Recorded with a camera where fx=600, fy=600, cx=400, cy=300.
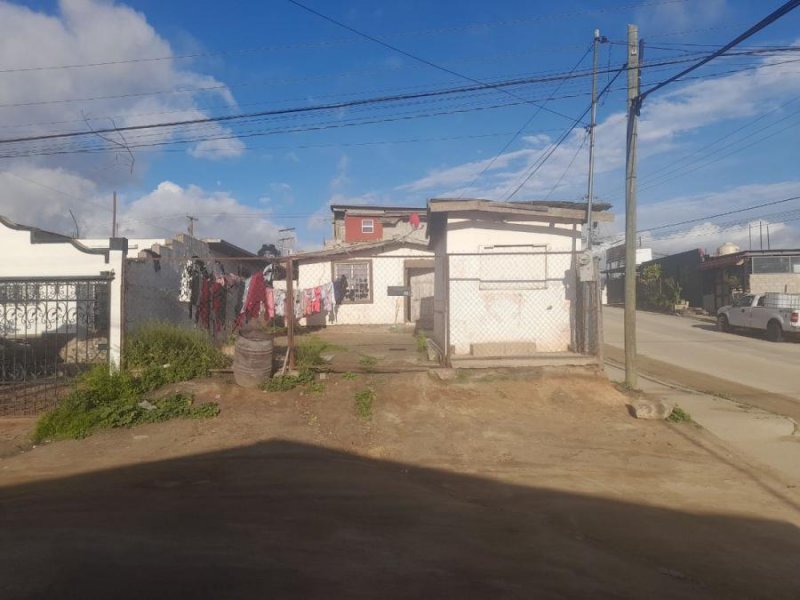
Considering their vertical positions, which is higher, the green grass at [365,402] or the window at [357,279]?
the window at [357,279]

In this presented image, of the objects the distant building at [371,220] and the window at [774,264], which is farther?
the distant building at [371,220]

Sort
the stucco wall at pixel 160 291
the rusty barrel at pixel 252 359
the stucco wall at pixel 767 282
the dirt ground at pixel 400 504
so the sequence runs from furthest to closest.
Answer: the stucco wall at pixel 767 282 → the stucco wall at pixel 160 291 → the rusty barrel at pixel 252 359 → the dirt ground at pixel 400 504

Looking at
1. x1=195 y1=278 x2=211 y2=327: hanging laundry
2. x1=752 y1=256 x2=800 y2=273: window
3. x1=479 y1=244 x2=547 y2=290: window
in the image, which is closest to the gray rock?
x1=479 y1=244 x2=547 y2=290: window

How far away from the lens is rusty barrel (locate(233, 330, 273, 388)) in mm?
9023

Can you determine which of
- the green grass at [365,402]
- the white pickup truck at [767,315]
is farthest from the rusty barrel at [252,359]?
the white pickup truck at [767,315]

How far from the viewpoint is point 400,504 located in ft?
18.0

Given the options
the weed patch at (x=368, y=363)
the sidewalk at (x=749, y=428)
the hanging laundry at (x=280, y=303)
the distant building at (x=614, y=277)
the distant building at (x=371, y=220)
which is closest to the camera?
the sidewalk at (x=749, y=428)

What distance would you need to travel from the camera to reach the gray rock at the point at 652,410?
8.43 metres

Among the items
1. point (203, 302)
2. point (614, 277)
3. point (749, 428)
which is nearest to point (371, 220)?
point (614, 277)

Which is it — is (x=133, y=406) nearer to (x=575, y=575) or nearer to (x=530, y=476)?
(x=530, y=476)

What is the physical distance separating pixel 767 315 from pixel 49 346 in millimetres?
22702

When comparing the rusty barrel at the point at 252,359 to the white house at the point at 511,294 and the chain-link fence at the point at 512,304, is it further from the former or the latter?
the chain-link fence at the point at 512,304

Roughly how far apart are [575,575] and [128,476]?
469 centimetres

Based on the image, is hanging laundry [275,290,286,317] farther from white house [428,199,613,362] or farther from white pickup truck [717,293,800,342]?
white pickup truck [717,293,800,342]
